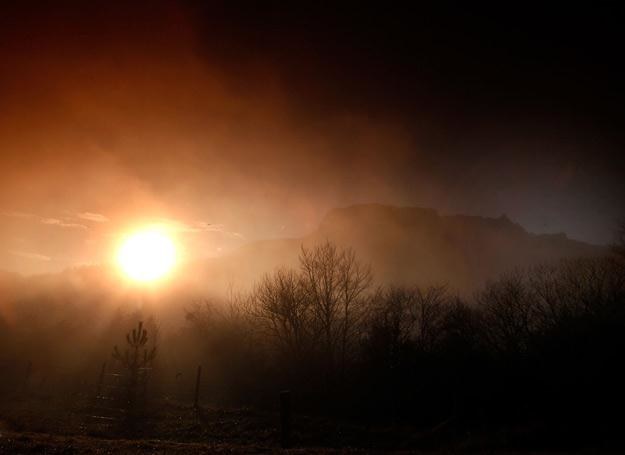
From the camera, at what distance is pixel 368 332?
44156 millimetres

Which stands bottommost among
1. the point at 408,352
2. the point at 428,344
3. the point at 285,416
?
the point at 285,416

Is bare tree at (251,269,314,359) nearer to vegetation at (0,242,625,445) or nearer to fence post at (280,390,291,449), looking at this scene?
vegetation at (0,242,625,445)

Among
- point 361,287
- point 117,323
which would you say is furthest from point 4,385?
point 361,287

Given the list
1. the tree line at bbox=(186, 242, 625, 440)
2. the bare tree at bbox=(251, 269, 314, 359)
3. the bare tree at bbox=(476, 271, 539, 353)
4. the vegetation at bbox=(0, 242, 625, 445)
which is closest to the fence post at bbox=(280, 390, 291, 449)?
the vegetation at bbox=(0, 242, 625, 445)

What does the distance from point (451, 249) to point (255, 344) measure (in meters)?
155

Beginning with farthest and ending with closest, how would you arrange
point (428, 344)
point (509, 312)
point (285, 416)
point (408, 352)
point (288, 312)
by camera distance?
1. point (509, 312)
2. point (428, 344)
3. point (288, 312)
4. point (408, 352)
5. point (285, 416)

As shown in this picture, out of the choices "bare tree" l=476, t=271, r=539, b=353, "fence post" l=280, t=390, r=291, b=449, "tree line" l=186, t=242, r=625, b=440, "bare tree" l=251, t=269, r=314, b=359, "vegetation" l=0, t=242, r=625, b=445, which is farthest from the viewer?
"bare tree" l=476, t=271, r=539, b=353

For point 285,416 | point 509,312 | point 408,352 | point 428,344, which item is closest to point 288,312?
point 408,352

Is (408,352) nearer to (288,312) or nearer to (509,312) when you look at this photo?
(288,312)

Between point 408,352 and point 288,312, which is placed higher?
point 288,312

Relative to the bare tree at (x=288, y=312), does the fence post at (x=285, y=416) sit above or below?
below

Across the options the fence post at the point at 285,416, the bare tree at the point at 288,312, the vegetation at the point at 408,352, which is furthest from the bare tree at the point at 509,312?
the fence post at the point at 285,416

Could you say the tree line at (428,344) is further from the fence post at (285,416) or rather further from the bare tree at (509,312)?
the fence post at (285,416)

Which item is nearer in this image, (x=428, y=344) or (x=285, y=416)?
(x=285, y=416)
